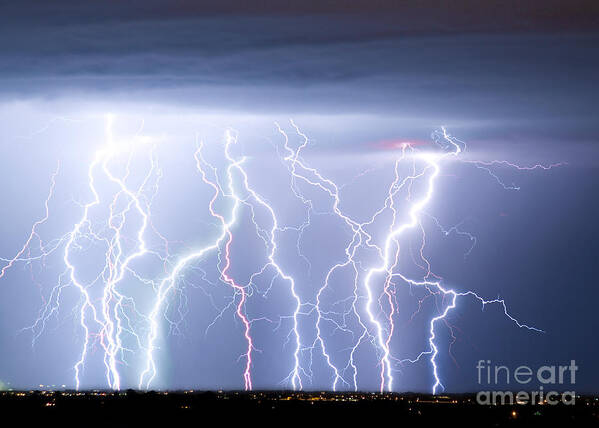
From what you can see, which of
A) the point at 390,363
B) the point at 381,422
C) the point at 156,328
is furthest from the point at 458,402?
the point at 156,328

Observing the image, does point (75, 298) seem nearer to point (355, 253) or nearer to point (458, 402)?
point (355, 253)

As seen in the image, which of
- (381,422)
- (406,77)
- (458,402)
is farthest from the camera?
(458,402)

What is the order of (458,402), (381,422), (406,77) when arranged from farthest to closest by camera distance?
1. (458,402)
2. (381,422)
3. (406,77)

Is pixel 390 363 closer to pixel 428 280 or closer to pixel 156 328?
pixel 428 280

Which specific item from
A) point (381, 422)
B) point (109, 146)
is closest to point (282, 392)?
point (381, 422)

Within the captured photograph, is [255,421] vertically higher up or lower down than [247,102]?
lower down

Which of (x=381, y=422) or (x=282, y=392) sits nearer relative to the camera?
(x=381, y=422)

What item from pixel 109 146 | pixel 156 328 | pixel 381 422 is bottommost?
pixel 381 422
